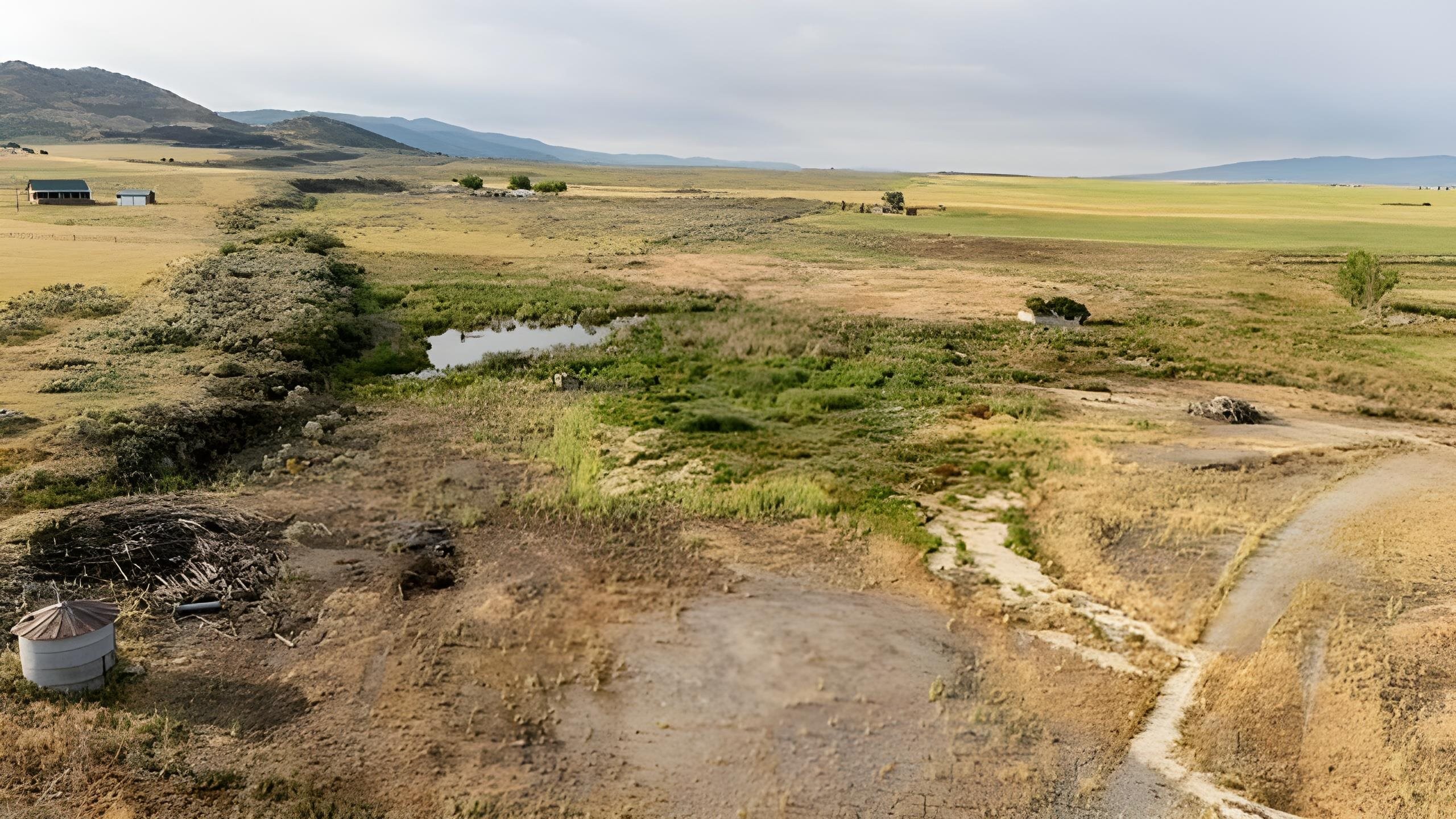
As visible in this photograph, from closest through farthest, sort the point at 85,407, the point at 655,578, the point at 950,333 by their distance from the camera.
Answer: the point at 655,578, the point at 85,407, the point at 950,333

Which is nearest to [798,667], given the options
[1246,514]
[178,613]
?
[178,613]

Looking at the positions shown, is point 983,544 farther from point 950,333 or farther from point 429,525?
point 950,333

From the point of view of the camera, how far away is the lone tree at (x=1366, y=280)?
154ft

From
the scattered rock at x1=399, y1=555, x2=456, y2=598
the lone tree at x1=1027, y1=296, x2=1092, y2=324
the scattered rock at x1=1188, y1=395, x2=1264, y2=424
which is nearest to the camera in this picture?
the scattered rock at x1=399, y1=555, x2=456, y2=598

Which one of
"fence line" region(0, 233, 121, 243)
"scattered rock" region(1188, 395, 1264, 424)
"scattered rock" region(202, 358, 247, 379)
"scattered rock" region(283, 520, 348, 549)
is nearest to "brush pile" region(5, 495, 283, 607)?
"scattered rock" region(283, 520, 348, 549)

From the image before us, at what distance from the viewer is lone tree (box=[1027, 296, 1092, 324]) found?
149 feet

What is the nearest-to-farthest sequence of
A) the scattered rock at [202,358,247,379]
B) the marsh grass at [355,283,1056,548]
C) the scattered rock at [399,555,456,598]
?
the scattered rock at [399,555,456,598], the marsh grass at [355,283,1056,548], the scattered rock at [202,358,247,379]

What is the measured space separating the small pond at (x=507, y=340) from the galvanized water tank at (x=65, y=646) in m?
23.2

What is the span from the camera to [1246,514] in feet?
64.2

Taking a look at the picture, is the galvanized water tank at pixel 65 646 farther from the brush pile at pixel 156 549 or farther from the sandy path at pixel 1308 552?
the sandy path at pixel 1308 552

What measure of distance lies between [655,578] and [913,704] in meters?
5.64

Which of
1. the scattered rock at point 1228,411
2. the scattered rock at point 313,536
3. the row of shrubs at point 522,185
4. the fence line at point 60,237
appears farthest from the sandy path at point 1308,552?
the row of shrubs at point 522,185

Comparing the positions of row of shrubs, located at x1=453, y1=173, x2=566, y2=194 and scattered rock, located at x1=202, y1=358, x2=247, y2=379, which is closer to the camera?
scattered rock, located at x1=202, y1=358, x2=247, y2=379

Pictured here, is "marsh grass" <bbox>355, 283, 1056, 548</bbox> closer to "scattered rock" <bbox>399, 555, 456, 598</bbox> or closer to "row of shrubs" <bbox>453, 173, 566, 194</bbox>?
"scattered rock" <bbox>399, 555, 456, 598</bbox>
